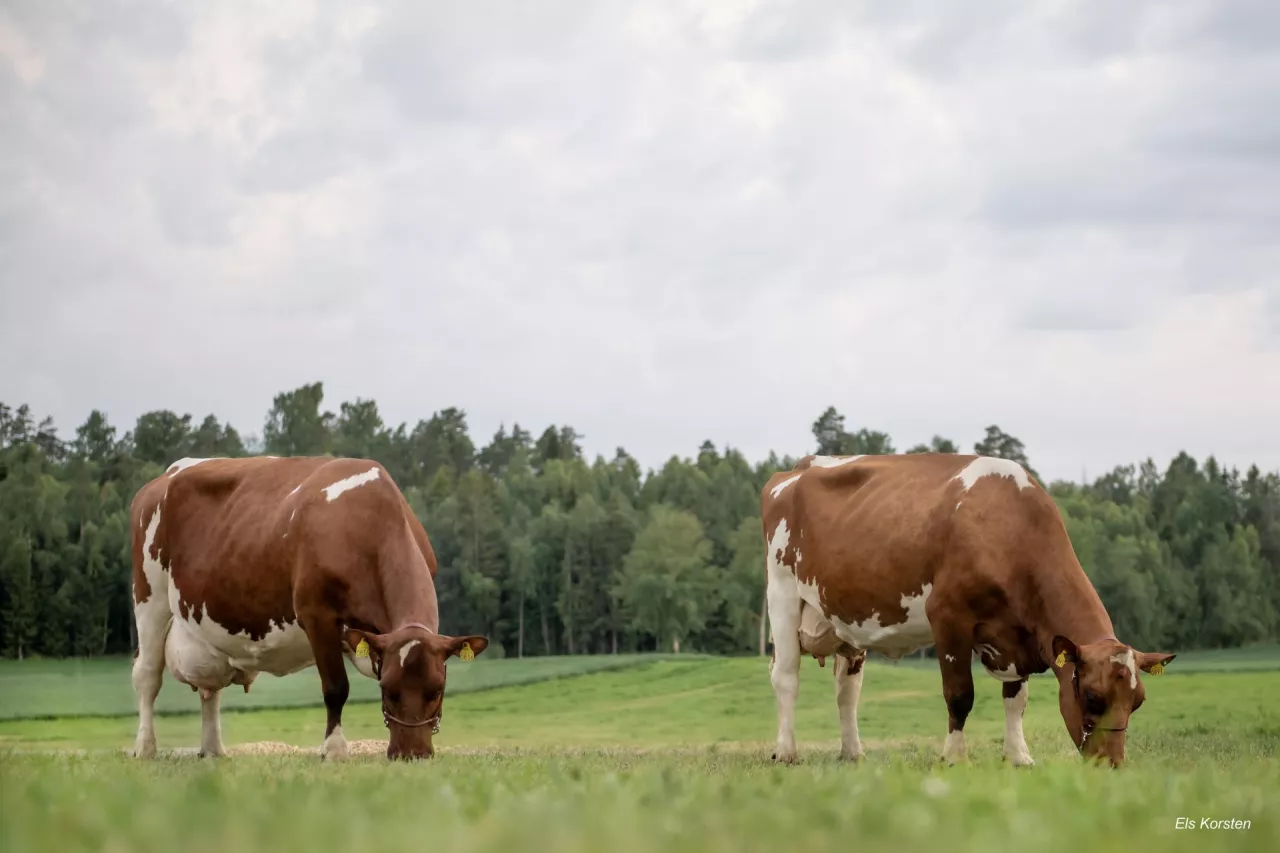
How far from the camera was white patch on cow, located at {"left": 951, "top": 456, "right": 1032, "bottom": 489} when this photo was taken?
1342 cm

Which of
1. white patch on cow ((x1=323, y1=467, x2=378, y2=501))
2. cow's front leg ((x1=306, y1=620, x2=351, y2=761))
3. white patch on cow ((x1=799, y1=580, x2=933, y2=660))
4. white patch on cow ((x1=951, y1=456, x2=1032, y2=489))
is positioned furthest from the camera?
white patch on cow ((x1=323, y1=467, x2=378, y2=501))

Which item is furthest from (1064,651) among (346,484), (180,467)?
(180,467)

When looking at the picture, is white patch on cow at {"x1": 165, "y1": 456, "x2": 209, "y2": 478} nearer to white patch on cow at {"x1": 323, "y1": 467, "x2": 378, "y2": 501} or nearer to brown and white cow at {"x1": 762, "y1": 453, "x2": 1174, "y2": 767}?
white patch on cow at {"x1": 323, "y1": 467, "x2": 378, "y2": 501}

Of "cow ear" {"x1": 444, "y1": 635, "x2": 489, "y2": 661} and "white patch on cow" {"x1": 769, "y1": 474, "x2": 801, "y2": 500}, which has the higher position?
"white patch on cow" {"x1": 769, "y1": 474, "x2": 801, "y2": 500}

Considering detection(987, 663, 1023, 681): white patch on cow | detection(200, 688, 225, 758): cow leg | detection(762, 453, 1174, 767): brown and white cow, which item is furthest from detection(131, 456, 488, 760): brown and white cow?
detection(987, 663, 1023, 681): white patch on cow

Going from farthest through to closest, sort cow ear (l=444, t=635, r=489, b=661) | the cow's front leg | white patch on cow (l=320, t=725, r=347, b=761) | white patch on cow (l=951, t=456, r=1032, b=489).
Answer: the cow's front leg, white patch on cow (l=951, t=456, r=1032, b=489), white patch on cow (l=320, t=725, r=347, b=761), cow ear (l=444, t=635, r=489, b=661)

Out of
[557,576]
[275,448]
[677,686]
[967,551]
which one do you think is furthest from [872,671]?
[275,448]

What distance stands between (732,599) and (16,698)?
52535 millimetres

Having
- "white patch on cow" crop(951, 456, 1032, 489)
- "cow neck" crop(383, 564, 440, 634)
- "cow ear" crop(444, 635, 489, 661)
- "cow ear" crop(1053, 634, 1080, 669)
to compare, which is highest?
"white patch on cow" crop(951, 456, 1032, 489)

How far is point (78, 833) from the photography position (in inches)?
163

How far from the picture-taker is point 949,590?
519 inches

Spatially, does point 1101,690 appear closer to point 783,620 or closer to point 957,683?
point 957,683

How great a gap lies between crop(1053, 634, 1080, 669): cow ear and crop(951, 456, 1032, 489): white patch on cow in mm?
2219

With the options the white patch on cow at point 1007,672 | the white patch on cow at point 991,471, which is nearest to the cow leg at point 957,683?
the white patch on cow at point 1007,672
